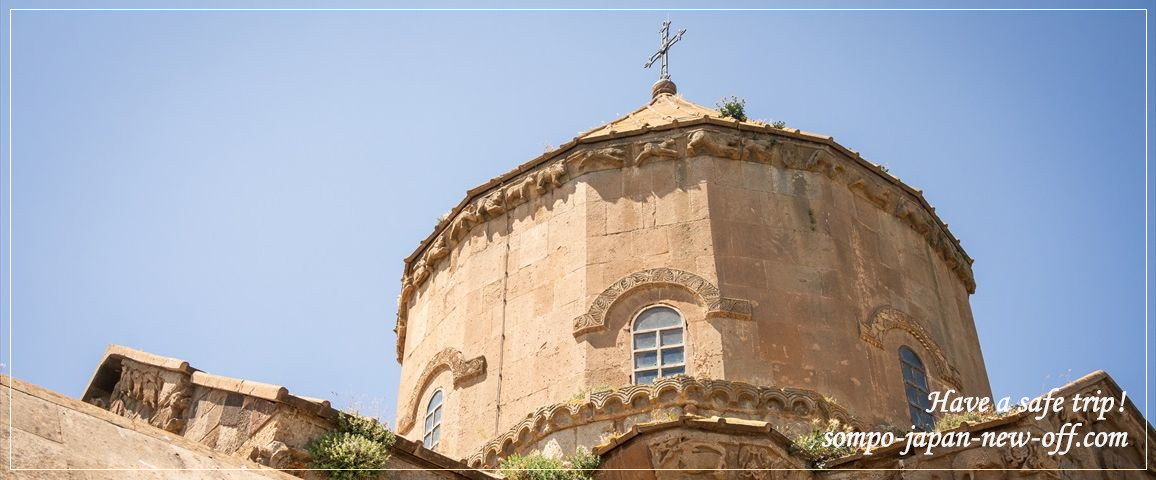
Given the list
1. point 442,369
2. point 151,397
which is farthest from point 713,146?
point 151,397

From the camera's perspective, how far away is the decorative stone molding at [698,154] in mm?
18594

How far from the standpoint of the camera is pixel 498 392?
1716 centimetres

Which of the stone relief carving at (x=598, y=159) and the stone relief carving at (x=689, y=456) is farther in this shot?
the stone relief carving at (x=598, y=159)

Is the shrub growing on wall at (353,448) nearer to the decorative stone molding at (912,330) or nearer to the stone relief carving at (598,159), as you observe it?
the stone relief carving at (598,159)

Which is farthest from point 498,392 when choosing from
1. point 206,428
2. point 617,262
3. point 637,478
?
point 206,428

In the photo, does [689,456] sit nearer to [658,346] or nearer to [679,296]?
[658,346]

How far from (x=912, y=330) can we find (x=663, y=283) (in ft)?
11.5

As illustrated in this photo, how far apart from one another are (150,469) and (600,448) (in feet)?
17.8

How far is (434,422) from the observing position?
18078 mm

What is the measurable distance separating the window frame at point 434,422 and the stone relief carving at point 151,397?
4708 millimetres

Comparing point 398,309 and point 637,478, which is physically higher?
point 398,309

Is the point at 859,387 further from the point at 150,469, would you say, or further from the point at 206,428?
the point at 150,469

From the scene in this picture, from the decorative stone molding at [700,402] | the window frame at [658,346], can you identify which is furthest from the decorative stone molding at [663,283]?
the decorative stone molding at [700,402]

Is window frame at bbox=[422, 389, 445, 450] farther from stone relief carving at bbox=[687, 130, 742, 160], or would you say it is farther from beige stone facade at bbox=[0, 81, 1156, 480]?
stone relief carving at bbox=[687, 130, 742, 160]
